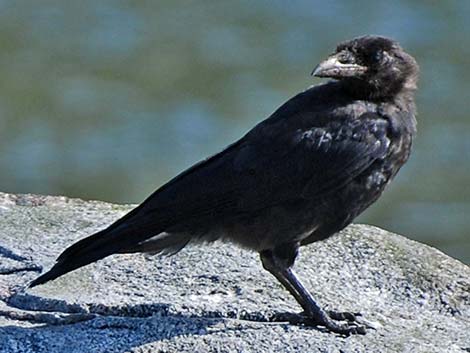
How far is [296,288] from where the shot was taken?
7.17 meters

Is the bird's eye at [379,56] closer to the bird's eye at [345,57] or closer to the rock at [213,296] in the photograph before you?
the bird's eye at [345,57]

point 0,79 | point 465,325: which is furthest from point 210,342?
point 0,79

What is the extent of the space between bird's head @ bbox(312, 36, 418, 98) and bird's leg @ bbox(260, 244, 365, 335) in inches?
28.6

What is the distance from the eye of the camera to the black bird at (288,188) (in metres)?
7.07

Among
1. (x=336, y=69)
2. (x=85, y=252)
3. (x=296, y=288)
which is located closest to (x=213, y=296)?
(x=296, y=288)

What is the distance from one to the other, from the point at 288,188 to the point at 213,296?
20.3 inches

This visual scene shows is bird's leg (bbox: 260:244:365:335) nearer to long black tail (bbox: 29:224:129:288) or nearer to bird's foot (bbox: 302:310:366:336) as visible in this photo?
bird's foot (bbox: 302:310:366:336)

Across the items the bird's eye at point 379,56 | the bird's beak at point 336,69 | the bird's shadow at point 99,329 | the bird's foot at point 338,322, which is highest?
the bird's eye at point 379,56

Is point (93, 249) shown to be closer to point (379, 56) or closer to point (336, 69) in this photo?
point (336, 69)

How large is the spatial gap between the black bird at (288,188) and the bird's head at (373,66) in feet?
0.05

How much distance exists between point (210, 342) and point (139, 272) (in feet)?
2.61

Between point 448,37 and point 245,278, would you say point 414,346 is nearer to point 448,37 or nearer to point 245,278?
point 245,278

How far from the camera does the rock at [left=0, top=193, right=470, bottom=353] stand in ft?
22.5

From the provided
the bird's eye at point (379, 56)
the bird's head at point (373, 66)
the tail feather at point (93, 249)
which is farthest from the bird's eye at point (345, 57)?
the tail feather at point (93, 249)
